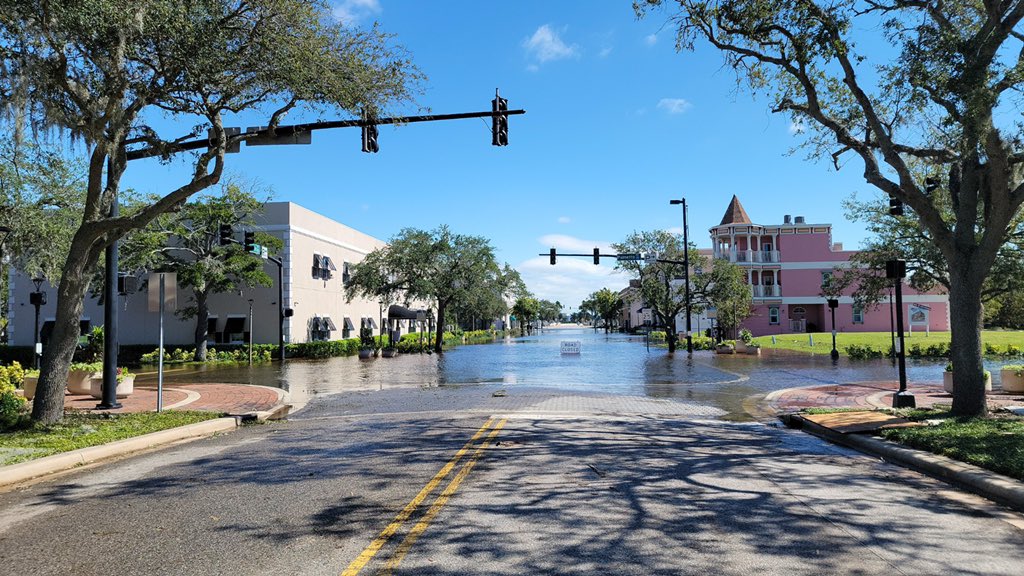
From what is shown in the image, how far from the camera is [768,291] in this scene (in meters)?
59.3

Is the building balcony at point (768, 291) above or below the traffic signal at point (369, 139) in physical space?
below

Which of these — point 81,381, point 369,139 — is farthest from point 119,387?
point 369,139

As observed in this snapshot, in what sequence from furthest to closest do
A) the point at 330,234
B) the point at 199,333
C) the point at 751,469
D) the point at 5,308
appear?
the point at 5,308 < the point at 330,234 < the point at 199,333 < the point at 751,469

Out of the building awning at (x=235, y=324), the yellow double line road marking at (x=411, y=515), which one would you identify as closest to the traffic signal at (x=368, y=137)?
the yellow double line road marking at (x=411, y=515)

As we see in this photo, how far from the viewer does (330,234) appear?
4691 centimetres

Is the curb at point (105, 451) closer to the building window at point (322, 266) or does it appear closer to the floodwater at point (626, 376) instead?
the floodwater at point (626, 376)

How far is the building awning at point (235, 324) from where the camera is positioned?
133 ft

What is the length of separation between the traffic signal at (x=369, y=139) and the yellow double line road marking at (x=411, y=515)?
6.67 metres

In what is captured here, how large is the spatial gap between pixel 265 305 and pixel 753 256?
43117mm

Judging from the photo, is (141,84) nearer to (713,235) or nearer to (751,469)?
(751,469)

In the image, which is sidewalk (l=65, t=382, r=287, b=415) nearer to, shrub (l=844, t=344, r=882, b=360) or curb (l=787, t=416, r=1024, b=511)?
curb (l=787, t=416, r=1024, b=511)

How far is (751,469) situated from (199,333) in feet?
114

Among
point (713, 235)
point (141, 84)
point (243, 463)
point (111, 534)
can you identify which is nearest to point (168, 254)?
point (141, 84)

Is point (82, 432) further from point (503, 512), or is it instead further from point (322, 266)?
point (322, 266)
